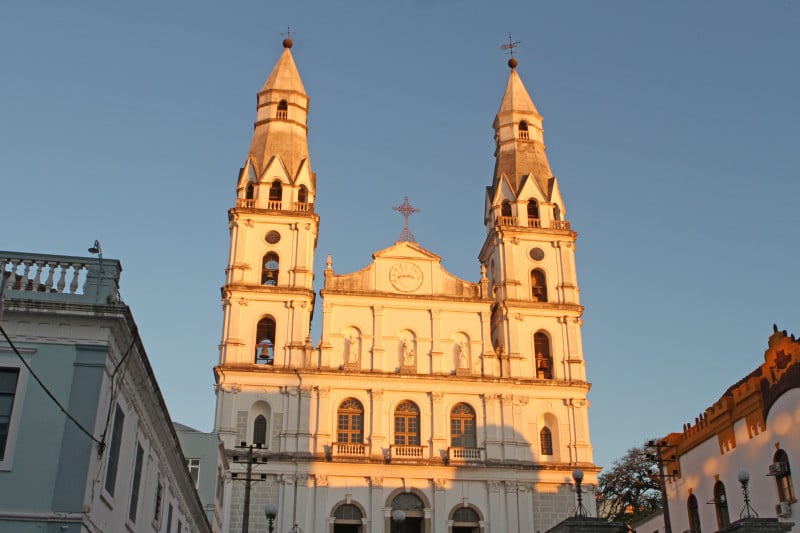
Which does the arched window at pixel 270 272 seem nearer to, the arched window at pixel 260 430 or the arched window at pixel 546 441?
the arched window at pixel 260 430

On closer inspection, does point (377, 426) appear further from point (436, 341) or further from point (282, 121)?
point (282, 121)

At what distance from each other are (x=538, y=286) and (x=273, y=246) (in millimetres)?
15801

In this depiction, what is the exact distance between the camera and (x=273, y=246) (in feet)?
166

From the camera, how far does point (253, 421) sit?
152 feet

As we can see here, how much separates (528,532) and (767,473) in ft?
63.1

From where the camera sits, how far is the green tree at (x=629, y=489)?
59.1m

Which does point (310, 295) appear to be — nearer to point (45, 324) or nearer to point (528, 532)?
point (528, 532)

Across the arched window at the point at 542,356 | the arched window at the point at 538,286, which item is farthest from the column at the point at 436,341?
the arched window at the point at 538,286

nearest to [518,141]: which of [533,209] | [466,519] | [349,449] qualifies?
[533,209]

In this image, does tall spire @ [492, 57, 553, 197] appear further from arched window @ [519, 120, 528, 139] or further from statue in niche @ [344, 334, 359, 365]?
statue in niche @ [344, 334, 359, 365]

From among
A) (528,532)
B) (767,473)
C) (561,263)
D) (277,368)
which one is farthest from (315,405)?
(767,473)

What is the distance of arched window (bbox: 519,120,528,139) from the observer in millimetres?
58697

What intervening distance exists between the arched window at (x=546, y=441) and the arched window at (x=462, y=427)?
12.7 ft

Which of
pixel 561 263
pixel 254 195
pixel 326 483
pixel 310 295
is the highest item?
pixel 254 195
